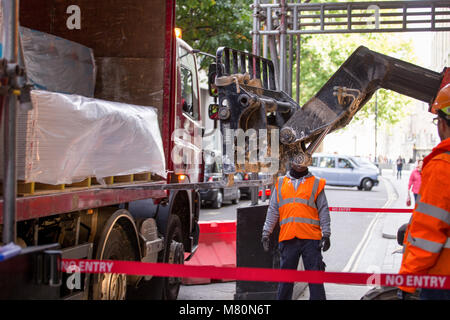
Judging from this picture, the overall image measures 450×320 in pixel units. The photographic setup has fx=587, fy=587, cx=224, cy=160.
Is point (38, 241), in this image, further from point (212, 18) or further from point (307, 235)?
point (212, 18)

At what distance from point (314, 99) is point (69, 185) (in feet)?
8.23

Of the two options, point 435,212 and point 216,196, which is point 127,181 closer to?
point 435,212

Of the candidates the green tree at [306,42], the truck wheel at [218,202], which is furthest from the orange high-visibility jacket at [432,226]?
the truck wheel at [218,202]

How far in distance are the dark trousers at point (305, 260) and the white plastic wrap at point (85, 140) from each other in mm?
1610

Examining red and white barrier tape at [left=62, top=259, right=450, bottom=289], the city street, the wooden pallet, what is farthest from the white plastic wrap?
the city street

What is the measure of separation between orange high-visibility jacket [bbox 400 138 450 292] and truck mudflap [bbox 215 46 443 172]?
6.76 feet

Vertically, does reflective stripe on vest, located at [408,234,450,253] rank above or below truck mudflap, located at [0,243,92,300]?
above

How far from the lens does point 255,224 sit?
6.93 m

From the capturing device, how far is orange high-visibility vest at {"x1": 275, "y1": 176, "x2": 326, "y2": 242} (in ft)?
19.5

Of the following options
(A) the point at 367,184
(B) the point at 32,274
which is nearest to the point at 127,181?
(B) the point at 32,274

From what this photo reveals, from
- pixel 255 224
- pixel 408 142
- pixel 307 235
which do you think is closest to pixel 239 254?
pixel 255 224

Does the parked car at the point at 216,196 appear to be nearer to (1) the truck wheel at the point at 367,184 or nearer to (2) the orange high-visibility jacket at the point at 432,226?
(1) the truck wheel at the point at 367,184

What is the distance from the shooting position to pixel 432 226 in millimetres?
3281

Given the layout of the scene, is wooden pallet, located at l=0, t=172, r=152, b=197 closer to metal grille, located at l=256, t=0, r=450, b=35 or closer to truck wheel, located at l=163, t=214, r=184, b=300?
truck wheel, located at l=163, t=214, r=184, b=300
